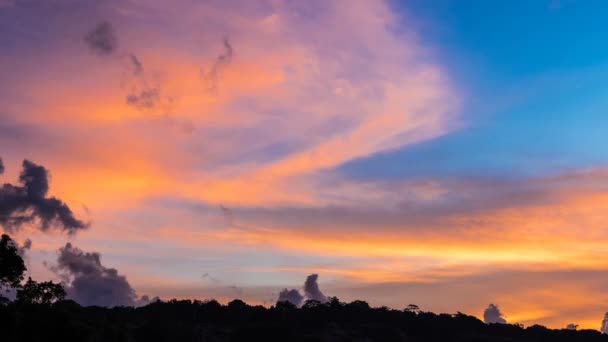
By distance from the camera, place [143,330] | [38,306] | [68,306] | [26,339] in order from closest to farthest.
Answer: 1. [26,339]
2. [38,306]
3. [68,306]
4. [143,330]

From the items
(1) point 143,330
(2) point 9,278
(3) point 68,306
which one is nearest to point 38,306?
(2) point 9,278

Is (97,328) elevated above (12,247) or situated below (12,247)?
below

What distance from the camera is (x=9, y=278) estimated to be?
8650cm

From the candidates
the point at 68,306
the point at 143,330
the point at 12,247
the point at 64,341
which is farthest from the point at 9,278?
the point at 143,330

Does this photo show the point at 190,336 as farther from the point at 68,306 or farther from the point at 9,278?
the point at 9,278

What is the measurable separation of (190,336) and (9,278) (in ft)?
387

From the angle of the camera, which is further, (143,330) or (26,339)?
(143,330)

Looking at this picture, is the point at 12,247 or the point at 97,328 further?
the point at 97,328

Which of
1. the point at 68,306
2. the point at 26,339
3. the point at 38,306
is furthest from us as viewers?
the point at 68,306

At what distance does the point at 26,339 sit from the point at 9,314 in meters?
4.02

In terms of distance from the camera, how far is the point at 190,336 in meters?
199

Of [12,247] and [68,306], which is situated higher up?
[12,247]

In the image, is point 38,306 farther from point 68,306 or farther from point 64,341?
point 68,306

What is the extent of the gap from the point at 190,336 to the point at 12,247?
11891 cm
